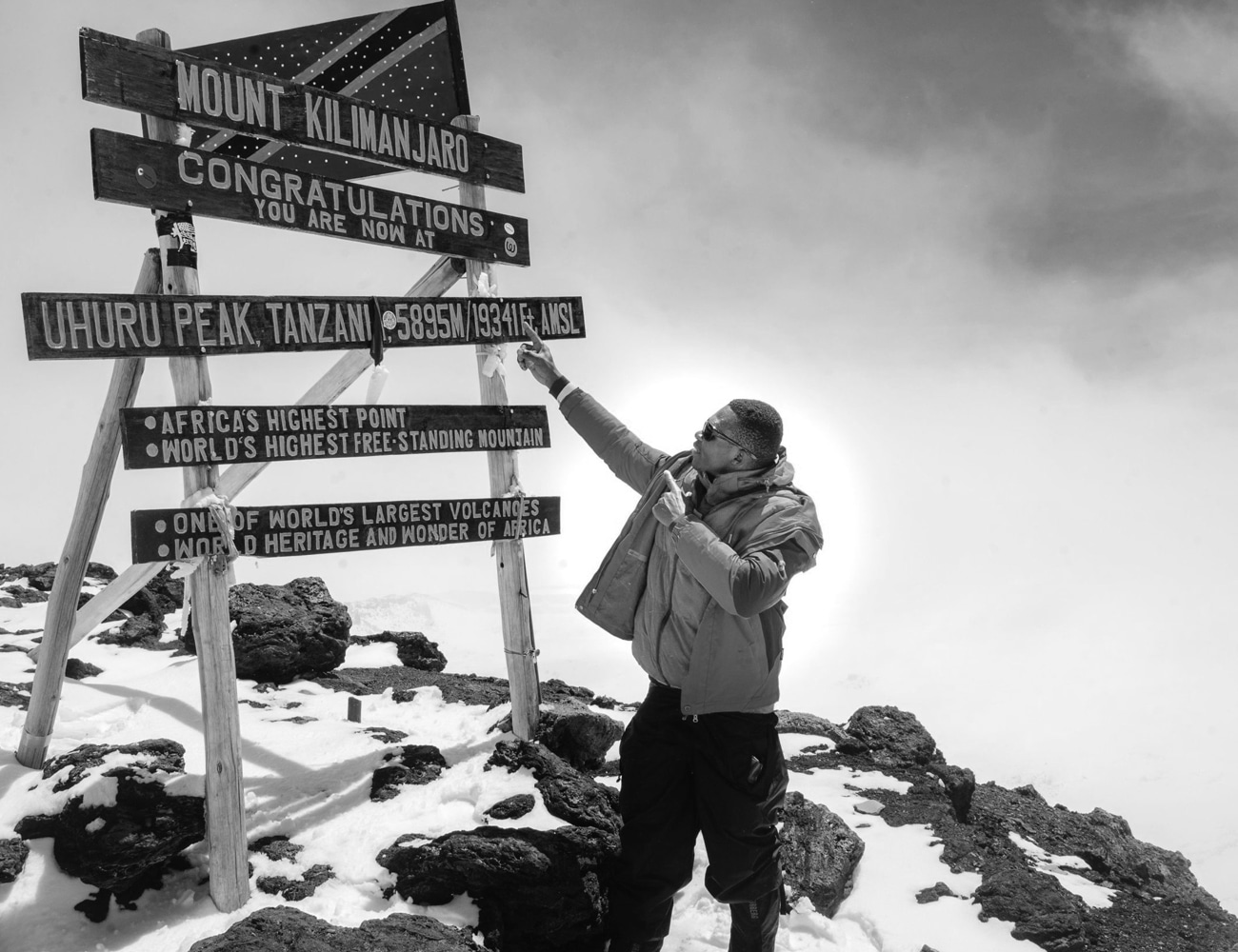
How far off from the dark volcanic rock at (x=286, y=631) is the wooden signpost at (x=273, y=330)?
1840 mm

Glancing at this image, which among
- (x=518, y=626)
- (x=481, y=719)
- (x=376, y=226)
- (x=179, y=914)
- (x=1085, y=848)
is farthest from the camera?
(x=1085, y=848)

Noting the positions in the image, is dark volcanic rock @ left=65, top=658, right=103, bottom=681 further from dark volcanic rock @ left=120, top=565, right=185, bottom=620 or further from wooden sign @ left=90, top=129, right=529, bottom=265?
wooden sign @ left=90, top=129, right=529, bottom=265

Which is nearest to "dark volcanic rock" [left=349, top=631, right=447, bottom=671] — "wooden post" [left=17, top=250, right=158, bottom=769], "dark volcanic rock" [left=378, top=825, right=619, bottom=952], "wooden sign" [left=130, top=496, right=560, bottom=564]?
"wooden sign" [left=130, top=496, right=560, bottom=564]

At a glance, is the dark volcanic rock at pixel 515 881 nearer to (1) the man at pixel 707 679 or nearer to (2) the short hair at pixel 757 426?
(1) the man at pixel 707 679

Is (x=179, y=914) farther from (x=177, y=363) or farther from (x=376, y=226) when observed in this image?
(x=376, y=226)

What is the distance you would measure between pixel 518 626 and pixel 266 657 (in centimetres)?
264

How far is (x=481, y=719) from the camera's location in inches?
246

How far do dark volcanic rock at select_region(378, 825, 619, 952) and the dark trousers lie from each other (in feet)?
1.51

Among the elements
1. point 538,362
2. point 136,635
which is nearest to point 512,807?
point 538,362

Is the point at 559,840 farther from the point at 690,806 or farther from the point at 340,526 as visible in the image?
the point at 340,526

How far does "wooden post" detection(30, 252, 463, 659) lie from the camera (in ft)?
16.8

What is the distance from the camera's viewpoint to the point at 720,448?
4039 mm

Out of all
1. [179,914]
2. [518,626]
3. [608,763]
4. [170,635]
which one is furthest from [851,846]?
[170,635]

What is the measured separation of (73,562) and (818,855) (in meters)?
4.96
